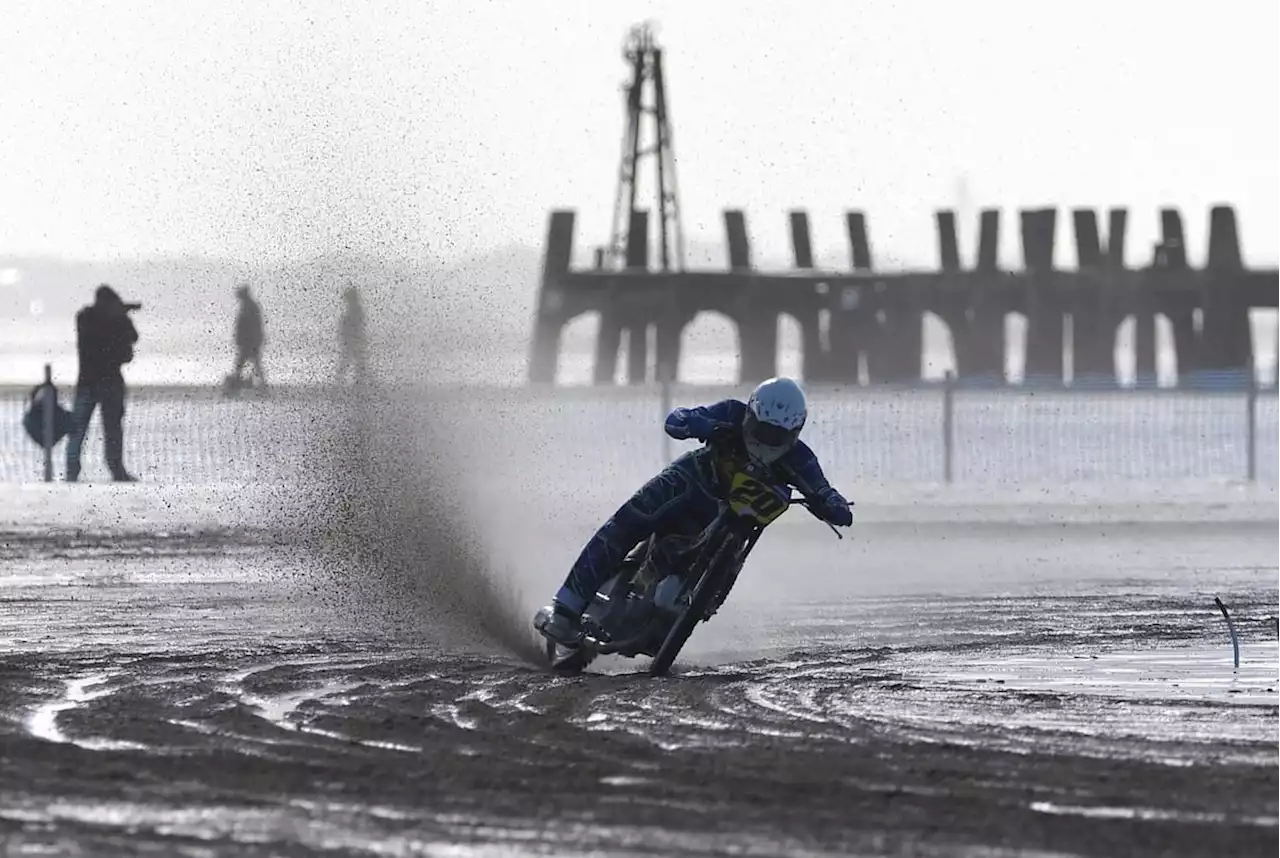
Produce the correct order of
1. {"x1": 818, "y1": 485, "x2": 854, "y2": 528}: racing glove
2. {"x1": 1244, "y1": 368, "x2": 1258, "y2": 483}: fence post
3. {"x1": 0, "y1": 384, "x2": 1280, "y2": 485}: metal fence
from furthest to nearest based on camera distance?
{"x1": 1244, "y1": 368, "x2": 1258, "y2": 483}: fence post < {"x1": 0, "y1": 384, "x2": 1280, "y2": 485}: metal fence < {"x1": 818, "y1": 485, "x2": 854, "y2": 528}: racing glove

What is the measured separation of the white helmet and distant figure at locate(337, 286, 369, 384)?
894cm

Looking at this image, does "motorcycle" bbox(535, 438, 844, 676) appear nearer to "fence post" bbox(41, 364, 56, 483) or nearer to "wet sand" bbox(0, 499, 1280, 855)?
"wet sand" bbox(0, 499, 1280, 855)

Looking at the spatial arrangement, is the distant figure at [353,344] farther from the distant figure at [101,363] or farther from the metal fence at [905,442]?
the distant figure at [101,363]

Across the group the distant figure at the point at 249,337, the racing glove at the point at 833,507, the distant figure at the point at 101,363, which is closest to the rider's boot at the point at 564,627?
the racing glove at the point at 833,507

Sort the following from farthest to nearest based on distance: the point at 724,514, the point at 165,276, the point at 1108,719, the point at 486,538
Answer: the point at 165,276
the point at 486,538
the point at 724,514
the point at 1108,719

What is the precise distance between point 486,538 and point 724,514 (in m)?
5.49

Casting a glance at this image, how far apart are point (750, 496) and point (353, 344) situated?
9425 mm

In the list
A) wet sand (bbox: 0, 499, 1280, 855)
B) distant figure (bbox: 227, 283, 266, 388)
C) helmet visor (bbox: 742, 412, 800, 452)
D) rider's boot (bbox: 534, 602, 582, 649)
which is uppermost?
distant figure (bbox: 227, 283, 266, 388)

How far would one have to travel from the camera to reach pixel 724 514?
13258 millimetres

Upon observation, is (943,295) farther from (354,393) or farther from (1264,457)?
(354,393)

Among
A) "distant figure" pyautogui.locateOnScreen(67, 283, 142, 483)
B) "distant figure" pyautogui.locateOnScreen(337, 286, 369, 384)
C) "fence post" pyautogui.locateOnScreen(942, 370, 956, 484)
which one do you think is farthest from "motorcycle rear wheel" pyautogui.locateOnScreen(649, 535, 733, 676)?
"distant figure" pyautogui.locateOnScreen(67, 283, 142, 483)

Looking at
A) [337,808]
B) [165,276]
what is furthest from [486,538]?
[165,276]

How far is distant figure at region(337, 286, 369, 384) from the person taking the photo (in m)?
21.9

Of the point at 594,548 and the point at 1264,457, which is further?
the point at 1264,457
